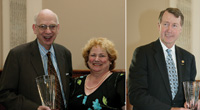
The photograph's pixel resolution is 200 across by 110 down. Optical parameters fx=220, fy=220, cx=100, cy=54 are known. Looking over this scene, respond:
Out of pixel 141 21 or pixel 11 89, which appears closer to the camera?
pixel 141 21

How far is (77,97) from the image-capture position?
5.04 ft

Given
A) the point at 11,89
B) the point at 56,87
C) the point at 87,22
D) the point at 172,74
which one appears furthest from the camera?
the point at 87,22

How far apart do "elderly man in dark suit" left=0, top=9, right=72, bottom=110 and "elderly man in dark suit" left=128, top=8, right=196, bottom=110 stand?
1.88 feet

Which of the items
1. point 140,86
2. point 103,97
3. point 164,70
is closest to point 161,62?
point 164,70

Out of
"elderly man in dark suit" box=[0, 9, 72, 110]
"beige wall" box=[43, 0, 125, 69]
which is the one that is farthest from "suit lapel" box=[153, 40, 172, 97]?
"elderly man in dark suit" box=[0, 9, 72, 110]

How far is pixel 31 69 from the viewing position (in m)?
1.42

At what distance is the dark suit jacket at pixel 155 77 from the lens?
1.14 m

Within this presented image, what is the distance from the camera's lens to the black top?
149 cm

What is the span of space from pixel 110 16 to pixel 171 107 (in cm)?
88

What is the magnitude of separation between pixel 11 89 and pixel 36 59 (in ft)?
0.79

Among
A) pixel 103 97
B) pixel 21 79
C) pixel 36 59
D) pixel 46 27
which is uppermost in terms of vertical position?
pixel 46 27

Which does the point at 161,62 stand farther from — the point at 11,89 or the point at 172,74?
the point at 11,89

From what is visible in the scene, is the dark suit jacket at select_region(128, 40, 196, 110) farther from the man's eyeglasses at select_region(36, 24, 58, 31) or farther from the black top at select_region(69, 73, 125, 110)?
the man's eyeglasses at select_region(36, 24, 58, 31)

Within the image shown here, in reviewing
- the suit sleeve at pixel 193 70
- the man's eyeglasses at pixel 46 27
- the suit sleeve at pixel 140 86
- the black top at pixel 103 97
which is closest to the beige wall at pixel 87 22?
the black top at pixel 103 97
